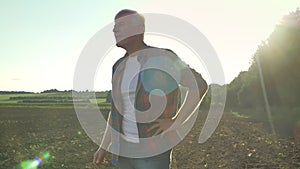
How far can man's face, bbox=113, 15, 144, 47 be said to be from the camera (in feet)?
9.02

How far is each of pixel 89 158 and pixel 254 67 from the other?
34066 mm

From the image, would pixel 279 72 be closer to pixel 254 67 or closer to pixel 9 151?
pixel 254 67

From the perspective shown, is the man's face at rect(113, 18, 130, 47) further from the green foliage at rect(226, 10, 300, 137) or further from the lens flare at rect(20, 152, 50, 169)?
the green foliage at rect(226, 10, 300, 137)

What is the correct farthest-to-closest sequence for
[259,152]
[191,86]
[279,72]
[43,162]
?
[279,72] < [259,152] < [43,162] < [191,86]

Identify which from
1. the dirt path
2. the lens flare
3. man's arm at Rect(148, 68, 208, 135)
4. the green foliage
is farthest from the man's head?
the green foliage

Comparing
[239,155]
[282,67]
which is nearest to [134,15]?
[239,155]

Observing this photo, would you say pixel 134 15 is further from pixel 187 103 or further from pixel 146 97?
pixel 187 103

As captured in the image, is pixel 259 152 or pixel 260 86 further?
pixel 260 86

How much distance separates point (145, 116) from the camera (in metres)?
2.72

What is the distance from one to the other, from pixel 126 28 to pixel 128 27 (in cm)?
2

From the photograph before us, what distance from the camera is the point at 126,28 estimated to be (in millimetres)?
2764

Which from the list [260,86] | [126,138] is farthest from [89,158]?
[260,86]

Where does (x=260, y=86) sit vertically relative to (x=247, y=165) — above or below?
above

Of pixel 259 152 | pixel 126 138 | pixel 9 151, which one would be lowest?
pixel 126 138
